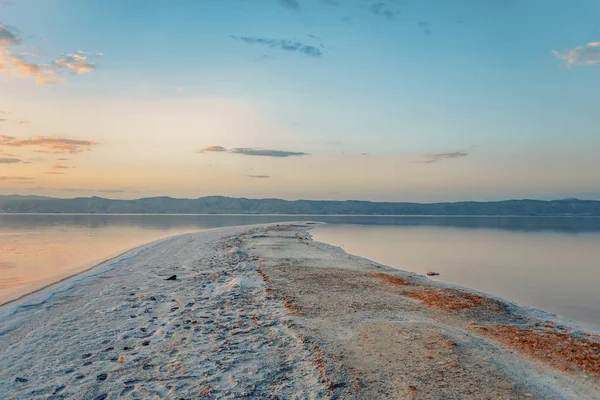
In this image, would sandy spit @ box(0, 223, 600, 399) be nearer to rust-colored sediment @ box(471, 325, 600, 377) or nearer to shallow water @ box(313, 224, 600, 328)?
rust-colored sediment @ box(471, 325, 600, 377)

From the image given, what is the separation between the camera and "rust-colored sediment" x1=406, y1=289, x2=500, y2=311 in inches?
505

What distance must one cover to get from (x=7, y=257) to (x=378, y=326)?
26178mm

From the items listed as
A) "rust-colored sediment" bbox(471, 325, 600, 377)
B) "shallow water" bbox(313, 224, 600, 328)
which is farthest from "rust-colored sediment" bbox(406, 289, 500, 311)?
"shallow water" bbox(313, 224, 600, 328)

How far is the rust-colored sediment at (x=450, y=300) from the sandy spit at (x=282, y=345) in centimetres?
8

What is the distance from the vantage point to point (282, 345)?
851 centimetres

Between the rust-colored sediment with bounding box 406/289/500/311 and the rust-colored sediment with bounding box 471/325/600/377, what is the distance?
82.7 inches

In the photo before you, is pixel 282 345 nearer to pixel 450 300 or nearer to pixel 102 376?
pixel 102 376

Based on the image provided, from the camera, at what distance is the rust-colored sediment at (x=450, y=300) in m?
12.8

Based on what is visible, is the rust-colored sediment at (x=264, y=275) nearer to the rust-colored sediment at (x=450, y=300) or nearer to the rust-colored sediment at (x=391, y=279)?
the rust-colored sediment at (x=391, y=279)

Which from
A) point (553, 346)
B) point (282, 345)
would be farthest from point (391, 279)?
point (282, 345)

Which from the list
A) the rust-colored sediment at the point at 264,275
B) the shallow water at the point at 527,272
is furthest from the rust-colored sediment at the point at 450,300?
the rust-colored sediment at the point at 264,275

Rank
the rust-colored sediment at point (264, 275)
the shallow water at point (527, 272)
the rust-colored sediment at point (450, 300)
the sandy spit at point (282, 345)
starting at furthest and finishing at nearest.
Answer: the shallow water at point (527, 272)
the rust-colored sediment at point (264, 275)
the rust-colored sediment at point (450, 300)
the sandy spit at point (282, 345)

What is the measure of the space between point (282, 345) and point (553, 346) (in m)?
6.28

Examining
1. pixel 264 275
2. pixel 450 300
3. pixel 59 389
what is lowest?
pixel 450 300
